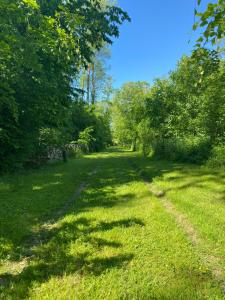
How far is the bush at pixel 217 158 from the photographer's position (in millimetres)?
10030

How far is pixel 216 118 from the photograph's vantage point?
12016mm

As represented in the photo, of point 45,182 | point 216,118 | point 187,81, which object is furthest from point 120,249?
point 187,81

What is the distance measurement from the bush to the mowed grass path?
3945 mm

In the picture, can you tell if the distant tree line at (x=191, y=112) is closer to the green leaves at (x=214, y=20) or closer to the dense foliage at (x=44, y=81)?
the green leaves at (x=214, y=20)

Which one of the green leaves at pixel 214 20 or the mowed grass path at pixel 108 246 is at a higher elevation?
the green leaves at pixel 214 20

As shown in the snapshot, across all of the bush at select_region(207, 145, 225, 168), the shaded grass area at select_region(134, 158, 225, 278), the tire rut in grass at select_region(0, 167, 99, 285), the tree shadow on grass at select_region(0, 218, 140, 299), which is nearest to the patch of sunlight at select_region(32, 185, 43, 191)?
the tire rut in grass at select_region(0, 167, 99, 285)

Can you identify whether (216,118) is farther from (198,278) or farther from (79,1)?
(198,278)

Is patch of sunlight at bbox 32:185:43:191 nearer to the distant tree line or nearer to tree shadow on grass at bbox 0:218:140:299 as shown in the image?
tree shadow on grass at bbox 0:218:140:299

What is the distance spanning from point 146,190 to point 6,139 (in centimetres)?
619

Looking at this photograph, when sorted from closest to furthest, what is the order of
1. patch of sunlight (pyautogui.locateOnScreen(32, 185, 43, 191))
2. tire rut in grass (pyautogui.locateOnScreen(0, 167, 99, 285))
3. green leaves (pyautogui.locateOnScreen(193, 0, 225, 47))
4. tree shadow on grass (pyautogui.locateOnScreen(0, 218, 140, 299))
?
green leaves (pyautogui.locateOnScreen(193, 0, 225, 47)) → tree shadow on grass (pyautogui.locateOnScreen(0, 218, 140, 299)) → tire rut in grass (pyautogui.locateOnScreen(0, 167, 99, 285)) → patch of sunlight (pyautogui.locateOnScreen(32, 185, 43, 191))

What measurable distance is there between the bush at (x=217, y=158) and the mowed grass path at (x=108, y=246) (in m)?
3.94

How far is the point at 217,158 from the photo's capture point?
10266 mm

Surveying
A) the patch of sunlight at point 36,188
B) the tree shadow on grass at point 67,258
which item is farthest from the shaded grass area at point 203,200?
the patch of sunlight at point 36,188

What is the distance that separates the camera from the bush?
1003 cm
